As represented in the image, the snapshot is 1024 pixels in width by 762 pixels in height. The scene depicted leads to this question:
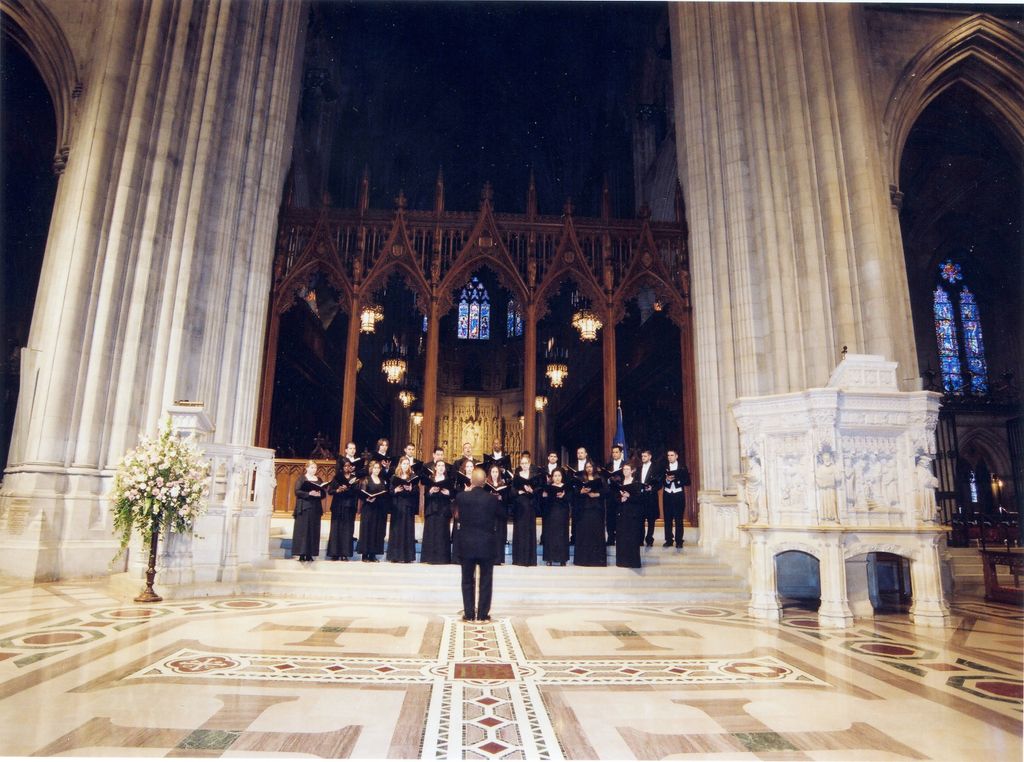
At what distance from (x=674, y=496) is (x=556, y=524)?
6.20 ft

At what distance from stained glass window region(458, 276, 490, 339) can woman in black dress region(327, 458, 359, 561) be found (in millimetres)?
17230

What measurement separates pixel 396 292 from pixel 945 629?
21.5 m

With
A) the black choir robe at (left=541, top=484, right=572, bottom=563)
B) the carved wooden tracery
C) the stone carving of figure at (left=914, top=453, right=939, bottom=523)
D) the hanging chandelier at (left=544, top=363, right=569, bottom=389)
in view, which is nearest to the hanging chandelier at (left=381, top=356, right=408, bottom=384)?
the hanging chandelier at (left=544, top=363, right=569, bottom=389)

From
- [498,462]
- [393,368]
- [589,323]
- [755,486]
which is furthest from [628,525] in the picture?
[393,368]

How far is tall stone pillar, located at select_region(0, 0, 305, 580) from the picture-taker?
7824 mm

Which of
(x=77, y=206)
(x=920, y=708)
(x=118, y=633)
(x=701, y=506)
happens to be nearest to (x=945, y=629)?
(x=920, y=708)

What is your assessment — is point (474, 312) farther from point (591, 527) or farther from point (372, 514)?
point (591, 527)

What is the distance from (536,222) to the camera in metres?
Answer: 11.8

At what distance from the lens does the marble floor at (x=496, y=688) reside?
2.43m

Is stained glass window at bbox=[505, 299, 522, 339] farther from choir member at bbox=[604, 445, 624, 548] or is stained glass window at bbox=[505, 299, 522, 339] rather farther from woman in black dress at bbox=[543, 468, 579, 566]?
woman in black dress at bbox=[543, 468, 579, 566]

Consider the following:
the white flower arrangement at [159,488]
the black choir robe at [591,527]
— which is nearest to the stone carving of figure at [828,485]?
the black choir robe at [591,527]

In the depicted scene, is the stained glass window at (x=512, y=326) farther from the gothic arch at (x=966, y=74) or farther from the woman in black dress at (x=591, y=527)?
the woman in black dress at (x=591, y=527)

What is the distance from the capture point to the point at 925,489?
19.0 feet

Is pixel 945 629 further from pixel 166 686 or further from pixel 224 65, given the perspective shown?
pixel 224 65
